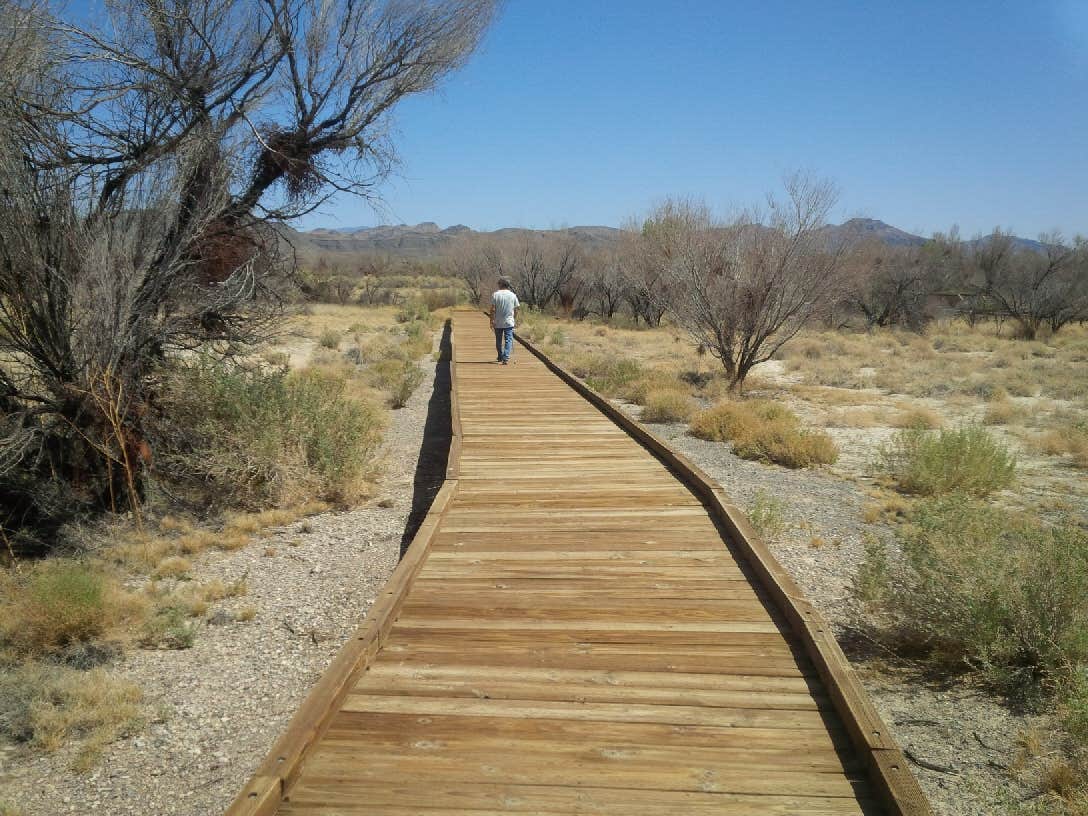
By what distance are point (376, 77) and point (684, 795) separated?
886 cm

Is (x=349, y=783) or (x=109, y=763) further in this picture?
(x=109, y=763)

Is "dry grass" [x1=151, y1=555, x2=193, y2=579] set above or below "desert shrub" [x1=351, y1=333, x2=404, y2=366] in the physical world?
below

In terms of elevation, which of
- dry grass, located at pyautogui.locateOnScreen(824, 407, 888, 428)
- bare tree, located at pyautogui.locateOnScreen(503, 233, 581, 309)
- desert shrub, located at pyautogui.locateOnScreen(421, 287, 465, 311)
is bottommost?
dry grass, located at pyautogui.locateOnScreen(824, 407, 888, 428)

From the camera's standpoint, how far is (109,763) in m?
3.65

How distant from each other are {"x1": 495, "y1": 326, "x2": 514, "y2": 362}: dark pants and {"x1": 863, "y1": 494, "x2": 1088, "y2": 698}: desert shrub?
33.2 ft

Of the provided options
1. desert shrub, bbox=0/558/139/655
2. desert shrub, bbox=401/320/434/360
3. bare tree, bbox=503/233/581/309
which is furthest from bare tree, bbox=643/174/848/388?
bare tree, bbox=503/233/581/309

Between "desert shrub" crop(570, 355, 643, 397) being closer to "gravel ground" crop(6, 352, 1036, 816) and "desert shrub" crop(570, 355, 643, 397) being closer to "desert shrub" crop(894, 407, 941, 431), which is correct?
"desert shrub" crop(894, 407, 941, 431)

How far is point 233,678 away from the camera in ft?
14.9

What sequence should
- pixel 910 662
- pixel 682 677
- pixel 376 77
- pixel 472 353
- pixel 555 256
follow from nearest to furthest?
pixel 682 677, pixel 910 662, pixel 376 77, pixel 472 353, pixel 555 256

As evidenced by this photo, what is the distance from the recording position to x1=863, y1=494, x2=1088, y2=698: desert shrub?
171 inches

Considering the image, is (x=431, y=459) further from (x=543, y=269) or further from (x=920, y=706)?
(x=543, y=269)

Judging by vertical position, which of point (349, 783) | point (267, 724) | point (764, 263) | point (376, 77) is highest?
point (376, 77)

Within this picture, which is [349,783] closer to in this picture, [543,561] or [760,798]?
[760,798]

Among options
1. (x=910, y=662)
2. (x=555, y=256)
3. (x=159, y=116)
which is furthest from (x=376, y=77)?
(x=555, y=256)
